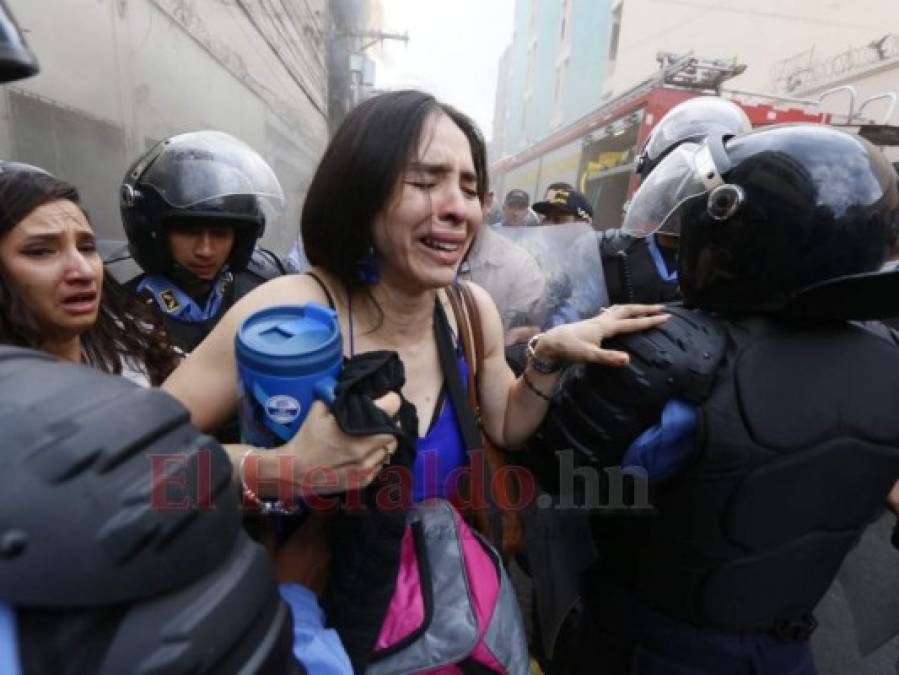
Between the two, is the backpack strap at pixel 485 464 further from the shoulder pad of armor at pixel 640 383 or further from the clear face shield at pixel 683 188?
the clear face shield at pixel 683 188

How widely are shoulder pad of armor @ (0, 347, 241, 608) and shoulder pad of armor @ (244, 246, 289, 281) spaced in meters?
2.19

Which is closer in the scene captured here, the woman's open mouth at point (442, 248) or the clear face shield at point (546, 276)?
the woman's open mouth at point (442, 248)

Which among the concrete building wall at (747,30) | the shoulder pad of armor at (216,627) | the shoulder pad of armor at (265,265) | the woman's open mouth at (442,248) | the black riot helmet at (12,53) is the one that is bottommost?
the shoulder pad of armor at (265,265)

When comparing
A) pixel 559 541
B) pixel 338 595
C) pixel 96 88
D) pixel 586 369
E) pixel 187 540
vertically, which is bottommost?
pixel 559 541

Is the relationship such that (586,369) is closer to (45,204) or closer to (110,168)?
(45,204)

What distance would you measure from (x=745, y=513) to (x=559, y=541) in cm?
64

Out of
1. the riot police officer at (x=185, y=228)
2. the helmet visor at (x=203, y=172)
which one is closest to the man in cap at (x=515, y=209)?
the helmet visor at (x=203, y=172)

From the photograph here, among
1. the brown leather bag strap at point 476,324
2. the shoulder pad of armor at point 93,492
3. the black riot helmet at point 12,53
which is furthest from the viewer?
the brown leather bag strap at point 476,324

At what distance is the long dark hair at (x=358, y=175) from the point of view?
1.14m

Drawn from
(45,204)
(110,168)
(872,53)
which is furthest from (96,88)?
(872,53)

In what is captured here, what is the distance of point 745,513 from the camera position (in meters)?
1.01

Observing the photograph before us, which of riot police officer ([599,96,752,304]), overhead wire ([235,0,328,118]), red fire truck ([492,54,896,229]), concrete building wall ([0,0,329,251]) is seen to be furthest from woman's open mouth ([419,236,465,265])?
overhead wire ([235,0,328,118])

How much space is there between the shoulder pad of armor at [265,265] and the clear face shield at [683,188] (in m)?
1.64

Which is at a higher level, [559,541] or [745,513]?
[745,513]
